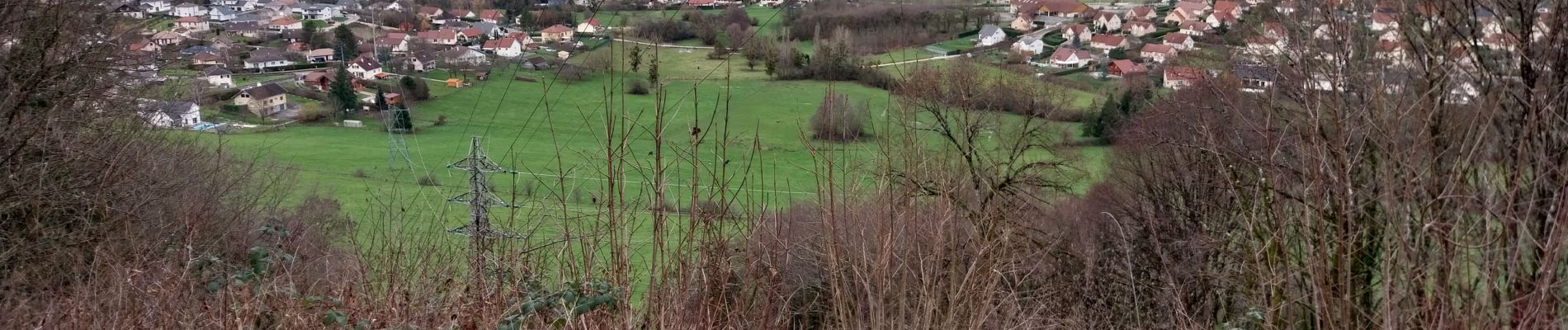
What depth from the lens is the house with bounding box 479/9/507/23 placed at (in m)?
4.40

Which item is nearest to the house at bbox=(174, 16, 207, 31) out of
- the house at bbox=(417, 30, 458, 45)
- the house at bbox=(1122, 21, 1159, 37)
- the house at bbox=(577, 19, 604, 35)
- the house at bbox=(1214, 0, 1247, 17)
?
the house at bbox=(417, 30, 458, 45)

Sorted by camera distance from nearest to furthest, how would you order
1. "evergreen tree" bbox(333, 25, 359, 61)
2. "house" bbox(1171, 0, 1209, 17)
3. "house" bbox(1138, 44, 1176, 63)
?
"evergreen tree" bbox(333, 25, 359, 61), "house" bbox(1171, 0, 1209, 17), "house" bbox(1138, 44, 1176, 63)

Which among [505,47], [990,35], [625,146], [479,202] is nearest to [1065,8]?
[990,35]

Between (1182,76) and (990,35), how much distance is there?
2.37 meters

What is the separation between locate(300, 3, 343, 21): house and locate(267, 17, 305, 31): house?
0.39 feet

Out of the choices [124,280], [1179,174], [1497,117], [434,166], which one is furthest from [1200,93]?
[124,280]

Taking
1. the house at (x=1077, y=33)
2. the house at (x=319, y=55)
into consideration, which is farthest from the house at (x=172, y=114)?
the house at (x=1077, y=33)

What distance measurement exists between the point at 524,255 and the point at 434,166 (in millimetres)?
3334

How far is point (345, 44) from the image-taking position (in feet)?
30.4

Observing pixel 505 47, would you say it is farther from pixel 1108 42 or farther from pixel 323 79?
pixel 1108 42

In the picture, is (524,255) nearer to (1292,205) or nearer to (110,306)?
(110,306)

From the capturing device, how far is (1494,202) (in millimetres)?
2242

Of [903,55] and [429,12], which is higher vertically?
[429,12]

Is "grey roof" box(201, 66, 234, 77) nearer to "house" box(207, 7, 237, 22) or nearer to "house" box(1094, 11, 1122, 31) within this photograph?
"house" box(207, 7, 237, 22)
